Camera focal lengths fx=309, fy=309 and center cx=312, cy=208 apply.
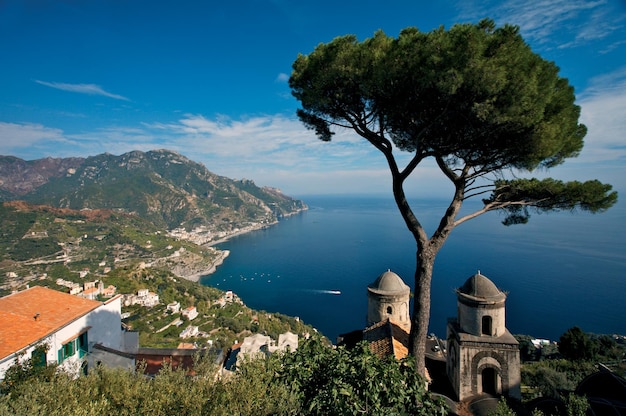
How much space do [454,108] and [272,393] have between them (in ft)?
19.5

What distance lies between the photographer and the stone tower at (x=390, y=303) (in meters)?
12.0

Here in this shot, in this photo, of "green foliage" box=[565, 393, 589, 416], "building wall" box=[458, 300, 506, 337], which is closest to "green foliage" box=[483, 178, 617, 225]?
"building wall" box=[458, 300, 506, 337]

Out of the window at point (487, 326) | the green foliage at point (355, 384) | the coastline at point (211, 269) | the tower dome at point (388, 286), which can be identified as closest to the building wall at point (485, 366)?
the window at point (487, 326)

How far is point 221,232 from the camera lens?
142 m

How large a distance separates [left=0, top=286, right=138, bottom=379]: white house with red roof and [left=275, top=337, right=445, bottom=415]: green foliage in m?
5.77

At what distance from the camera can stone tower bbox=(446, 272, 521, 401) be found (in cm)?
932

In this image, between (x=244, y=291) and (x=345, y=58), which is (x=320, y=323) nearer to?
(x=244, y=291)

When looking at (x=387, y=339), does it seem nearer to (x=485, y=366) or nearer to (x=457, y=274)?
(x=485, y=366)

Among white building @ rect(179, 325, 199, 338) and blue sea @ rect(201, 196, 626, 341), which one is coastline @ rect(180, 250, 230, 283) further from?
white building @ rect(179, 325, 199, 338)

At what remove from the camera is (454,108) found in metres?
6.06

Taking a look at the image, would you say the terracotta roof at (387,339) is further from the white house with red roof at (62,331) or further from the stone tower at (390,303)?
the white house with red roof at (62,331)

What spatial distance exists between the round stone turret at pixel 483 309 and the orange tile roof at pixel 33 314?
11.9 meters

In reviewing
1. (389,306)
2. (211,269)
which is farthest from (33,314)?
(211,269)

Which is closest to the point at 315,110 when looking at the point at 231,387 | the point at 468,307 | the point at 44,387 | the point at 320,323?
the point at 231,387
